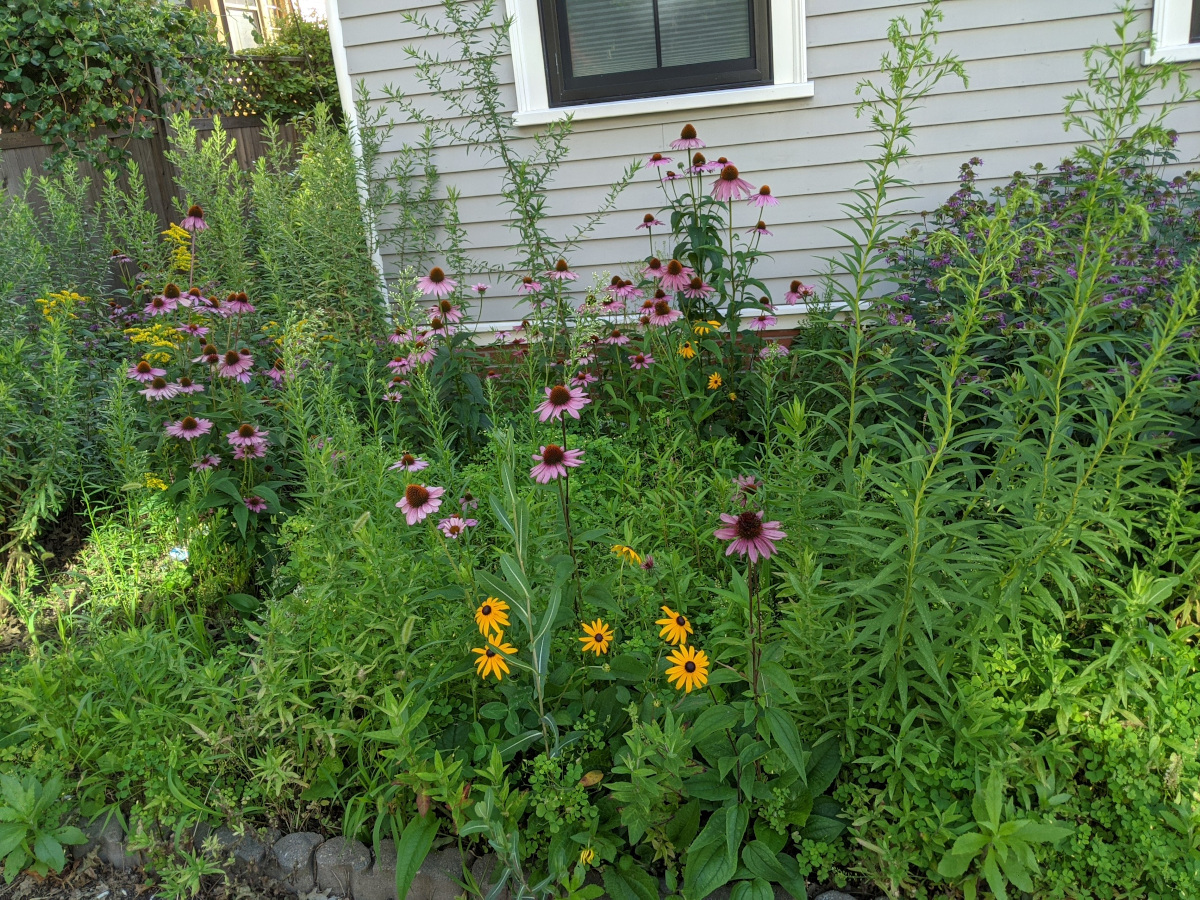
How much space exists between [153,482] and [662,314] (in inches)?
78.3

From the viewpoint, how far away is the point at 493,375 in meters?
3.82

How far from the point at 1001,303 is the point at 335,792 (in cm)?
300

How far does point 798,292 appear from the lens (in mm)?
3674

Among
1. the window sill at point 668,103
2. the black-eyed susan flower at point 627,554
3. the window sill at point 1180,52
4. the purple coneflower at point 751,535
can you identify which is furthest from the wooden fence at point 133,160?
the purple coneflower at point 751,535

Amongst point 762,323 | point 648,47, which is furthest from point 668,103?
point 762,323

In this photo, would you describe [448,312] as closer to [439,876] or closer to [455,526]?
[455,526]

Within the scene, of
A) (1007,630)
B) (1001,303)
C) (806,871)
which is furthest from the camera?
(1001,303)

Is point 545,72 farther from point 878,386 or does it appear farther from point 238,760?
point 238,760

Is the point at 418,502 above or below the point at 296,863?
above

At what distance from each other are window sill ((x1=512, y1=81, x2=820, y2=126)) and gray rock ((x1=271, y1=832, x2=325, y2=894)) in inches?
136

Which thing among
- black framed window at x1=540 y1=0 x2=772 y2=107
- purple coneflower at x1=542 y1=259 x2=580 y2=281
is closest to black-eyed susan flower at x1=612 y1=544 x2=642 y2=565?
purple coneflower at x1=542 y1=259 x2=580 y2=281

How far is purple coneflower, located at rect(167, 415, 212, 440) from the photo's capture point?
9.50 ft

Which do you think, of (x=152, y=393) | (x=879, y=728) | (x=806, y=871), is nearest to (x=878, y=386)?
(x=879, y=728)

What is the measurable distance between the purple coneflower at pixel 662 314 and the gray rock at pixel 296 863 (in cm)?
216
